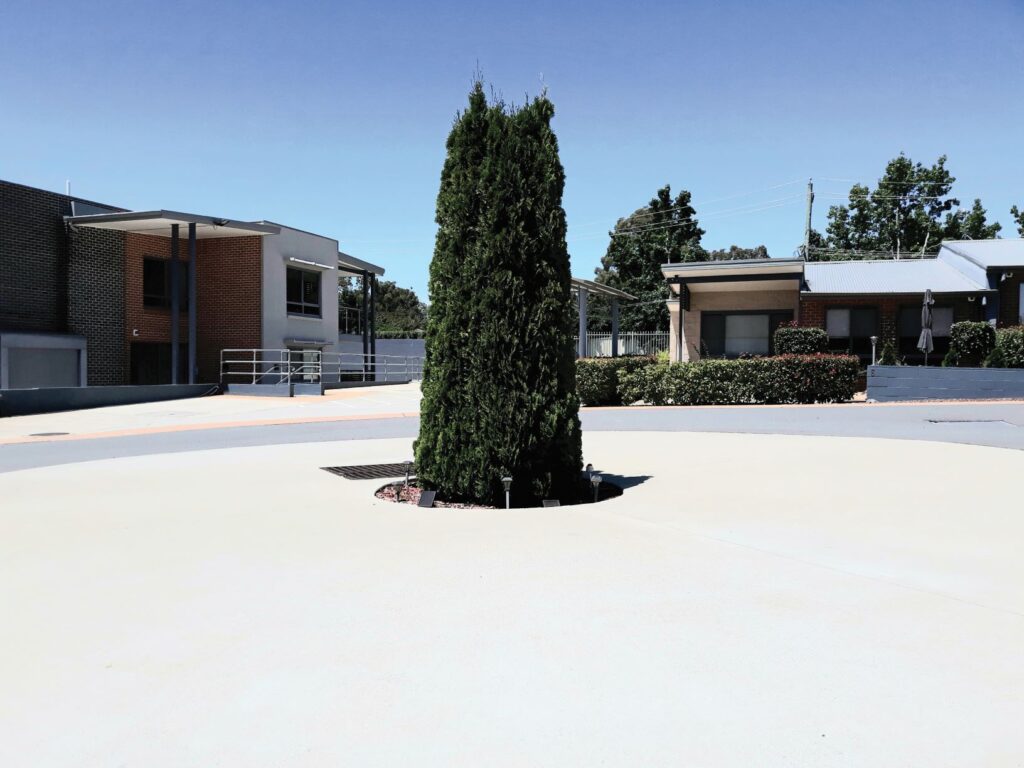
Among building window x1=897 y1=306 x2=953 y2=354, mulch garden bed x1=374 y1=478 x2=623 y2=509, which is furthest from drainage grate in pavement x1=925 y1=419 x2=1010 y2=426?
building window x1=897 y1=306 x2=953 y2=354

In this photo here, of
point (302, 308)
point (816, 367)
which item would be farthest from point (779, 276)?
point (302, 308)

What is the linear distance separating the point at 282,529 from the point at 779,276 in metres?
22.3

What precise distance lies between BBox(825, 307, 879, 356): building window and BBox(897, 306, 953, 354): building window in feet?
2.70

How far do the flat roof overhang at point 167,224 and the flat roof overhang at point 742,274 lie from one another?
44.1 feet

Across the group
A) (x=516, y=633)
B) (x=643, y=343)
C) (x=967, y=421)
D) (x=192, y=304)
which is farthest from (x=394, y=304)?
(x=516, y=633)

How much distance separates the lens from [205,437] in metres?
13.7

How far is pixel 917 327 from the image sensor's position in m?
25.4

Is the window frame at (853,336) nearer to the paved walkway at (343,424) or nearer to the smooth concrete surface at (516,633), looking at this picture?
the paved walkway at (343,424)

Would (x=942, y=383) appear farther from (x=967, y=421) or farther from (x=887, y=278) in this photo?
(x=887, y=278)

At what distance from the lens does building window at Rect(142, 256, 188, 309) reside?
Result: 27.4 metres

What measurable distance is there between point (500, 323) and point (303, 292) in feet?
80.9

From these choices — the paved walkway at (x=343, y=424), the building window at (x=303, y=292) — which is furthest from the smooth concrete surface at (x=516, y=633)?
the building window at (x=303, y=292)

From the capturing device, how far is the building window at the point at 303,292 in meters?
29.8

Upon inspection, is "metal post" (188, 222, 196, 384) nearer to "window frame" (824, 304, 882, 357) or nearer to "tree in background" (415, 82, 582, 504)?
"tree in background" (415, 82, 582, 504)
